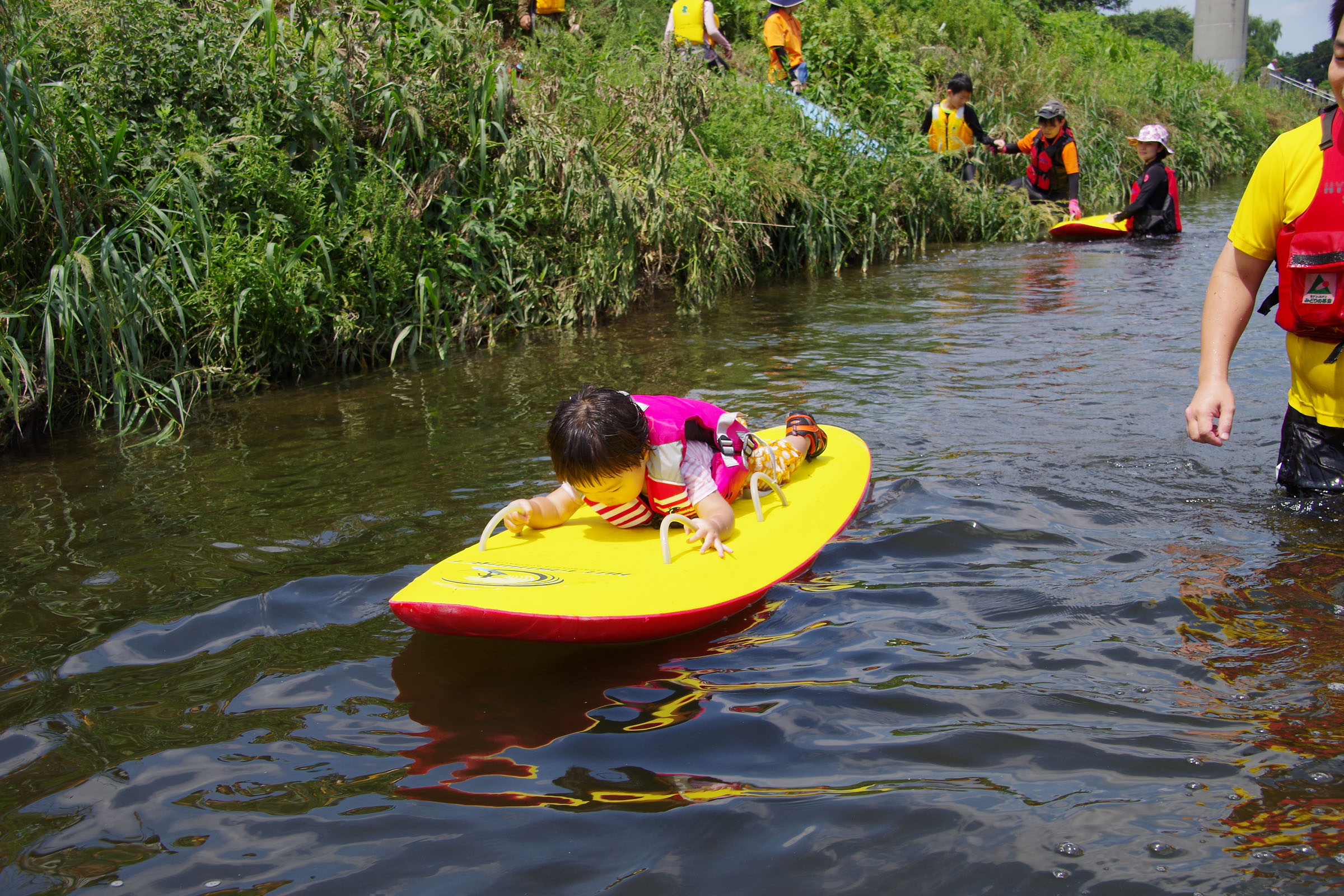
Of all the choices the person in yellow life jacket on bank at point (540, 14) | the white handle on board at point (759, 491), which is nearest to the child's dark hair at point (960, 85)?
the person in yellow life jacket on bank at point (540, 14)

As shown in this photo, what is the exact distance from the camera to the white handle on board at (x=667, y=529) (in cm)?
310

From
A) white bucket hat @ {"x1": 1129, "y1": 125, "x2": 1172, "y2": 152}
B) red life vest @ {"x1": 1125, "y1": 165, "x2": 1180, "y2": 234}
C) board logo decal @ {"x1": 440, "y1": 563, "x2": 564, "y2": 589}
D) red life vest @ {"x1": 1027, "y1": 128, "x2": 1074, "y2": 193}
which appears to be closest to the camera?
board logo decal @ {"x1": 440, "y1": 563, "x2": 564, "y2": 589}

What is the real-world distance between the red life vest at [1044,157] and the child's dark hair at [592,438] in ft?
34.4

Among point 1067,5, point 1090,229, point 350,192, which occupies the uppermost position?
point 1067,5

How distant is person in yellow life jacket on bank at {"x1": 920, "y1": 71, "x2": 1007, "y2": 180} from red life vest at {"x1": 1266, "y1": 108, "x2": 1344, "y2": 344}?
9.08 meters

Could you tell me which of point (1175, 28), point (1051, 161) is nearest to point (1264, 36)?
point (1175, 28)

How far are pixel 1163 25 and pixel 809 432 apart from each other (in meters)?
86.1

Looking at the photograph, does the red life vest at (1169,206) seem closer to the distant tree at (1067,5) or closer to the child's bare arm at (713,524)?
the child's bare arm at (713,524)

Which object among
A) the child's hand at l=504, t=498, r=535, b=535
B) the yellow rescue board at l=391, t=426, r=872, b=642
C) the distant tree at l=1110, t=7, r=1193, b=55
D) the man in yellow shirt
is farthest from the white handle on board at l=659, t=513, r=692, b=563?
the distant tree at l=1110, t=7, r=1193, b=55

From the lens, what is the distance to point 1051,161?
1227cm

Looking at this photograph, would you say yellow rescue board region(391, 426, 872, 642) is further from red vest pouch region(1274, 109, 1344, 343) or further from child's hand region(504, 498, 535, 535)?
red vest pouch region(1274, 109, 1344, 343)

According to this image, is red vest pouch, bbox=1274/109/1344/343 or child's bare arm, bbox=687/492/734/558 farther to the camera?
child's bare arm, bbox=687/492/734/558

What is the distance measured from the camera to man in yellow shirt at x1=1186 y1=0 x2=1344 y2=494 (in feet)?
9.08

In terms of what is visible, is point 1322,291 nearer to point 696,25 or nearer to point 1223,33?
point 696,25
